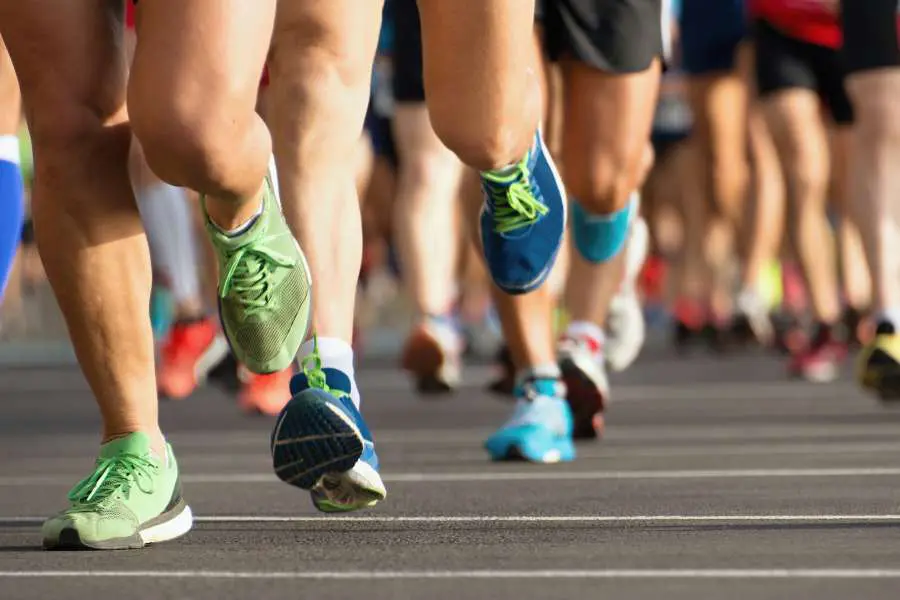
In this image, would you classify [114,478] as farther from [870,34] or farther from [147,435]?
[870,34]

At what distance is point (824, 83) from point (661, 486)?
19.5 feet

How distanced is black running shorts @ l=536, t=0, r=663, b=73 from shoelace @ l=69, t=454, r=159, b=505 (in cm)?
234

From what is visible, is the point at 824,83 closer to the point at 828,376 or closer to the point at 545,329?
the point at 828,376

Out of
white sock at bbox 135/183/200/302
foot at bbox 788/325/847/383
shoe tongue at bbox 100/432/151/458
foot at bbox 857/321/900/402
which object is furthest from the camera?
foot at bbox 788/325/847/383

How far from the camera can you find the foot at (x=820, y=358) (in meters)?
10.7

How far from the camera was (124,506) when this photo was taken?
4059 millimetres

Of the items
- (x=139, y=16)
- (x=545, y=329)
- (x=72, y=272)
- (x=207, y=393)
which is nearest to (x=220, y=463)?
(x=545, y=329)

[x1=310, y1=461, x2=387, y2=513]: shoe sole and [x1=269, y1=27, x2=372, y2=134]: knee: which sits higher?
[x1=269, y1=27, x2=372, y2=134]: knee

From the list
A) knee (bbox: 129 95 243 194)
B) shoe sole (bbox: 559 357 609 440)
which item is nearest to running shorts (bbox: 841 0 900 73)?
shoe sole (bbox: 559 357 609 440)

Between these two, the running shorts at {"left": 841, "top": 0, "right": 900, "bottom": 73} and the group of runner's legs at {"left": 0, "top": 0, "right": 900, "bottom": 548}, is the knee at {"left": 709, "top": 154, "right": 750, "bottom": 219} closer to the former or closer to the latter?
the group of runner's legs at {"left": 0, "top": 0, "right": 900, "bottom": 548}

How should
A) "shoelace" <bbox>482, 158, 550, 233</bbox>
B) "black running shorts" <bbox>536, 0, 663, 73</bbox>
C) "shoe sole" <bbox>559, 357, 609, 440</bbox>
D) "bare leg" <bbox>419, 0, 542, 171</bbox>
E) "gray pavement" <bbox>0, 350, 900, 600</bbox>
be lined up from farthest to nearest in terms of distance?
"shoe sole" <bbox>559, 357, 609, 440</bbox> < "black running shorts" <bbox>536, 0, 663, 73</bbox> < "shoelace" <bbox>482, 158, 550, 233</bbox> < "bare leg" <bbox>419, 0, 542, 171</bbox> < "gray pavement" <bbox>0, 350, 900, 600</bbox>

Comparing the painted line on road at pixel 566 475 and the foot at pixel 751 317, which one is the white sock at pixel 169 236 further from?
the foot at pixel 751 317

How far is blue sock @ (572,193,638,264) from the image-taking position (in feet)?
21.4

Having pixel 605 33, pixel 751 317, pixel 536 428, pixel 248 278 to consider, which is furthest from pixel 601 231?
pixel 751 317
